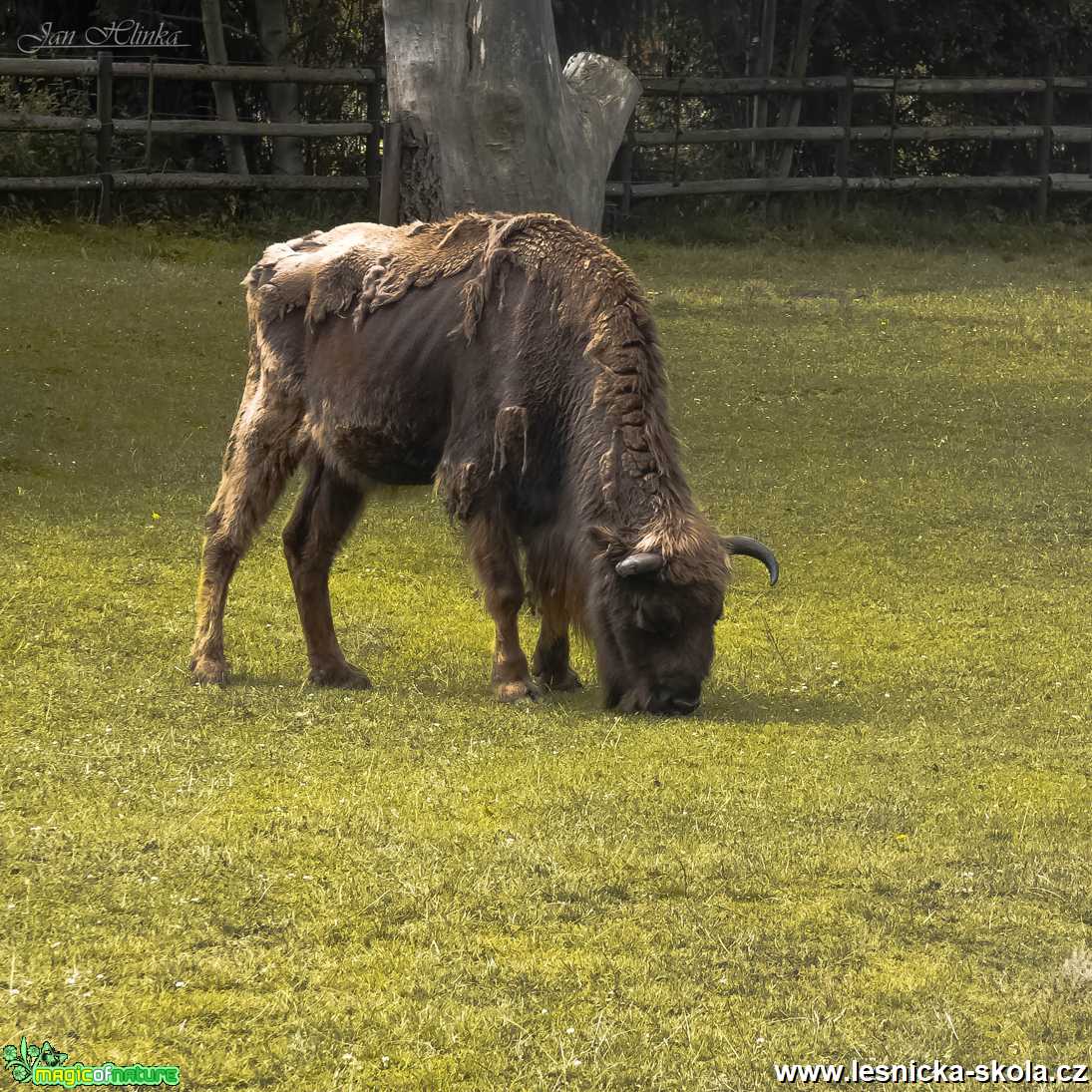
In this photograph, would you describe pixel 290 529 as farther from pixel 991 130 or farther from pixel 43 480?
pixel 991 130

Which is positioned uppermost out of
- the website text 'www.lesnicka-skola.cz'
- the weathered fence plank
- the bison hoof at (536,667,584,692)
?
the weathered fence plank

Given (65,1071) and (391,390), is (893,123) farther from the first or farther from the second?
(65,1071)

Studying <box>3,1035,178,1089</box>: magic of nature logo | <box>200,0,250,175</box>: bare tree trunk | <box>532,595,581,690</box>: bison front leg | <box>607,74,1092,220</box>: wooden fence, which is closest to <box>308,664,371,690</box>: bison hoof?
<box>532,595,581,690</box>: bison front leg

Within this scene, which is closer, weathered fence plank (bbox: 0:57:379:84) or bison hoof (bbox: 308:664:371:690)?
bison hoof (bbox: 308:664:371:690)

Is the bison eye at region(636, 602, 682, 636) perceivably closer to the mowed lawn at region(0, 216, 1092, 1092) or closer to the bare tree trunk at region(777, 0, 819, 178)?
the mowed lawn at region(0, 216, 1092, 1092)

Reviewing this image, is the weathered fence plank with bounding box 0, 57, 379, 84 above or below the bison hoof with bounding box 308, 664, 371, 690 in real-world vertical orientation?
above

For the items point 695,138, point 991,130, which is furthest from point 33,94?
point 991,130

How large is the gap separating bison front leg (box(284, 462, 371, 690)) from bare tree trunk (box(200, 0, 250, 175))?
1441 cm

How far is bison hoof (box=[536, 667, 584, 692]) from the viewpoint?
30.1 ft

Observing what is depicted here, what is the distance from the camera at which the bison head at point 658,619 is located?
8102mm

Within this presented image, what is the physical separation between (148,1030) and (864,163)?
79.0ft

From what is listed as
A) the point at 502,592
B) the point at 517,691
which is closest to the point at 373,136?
the point at 502,592

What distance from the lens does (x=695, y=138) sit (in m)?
24.8

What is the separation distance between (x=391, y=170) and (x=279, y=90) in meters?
11.0
